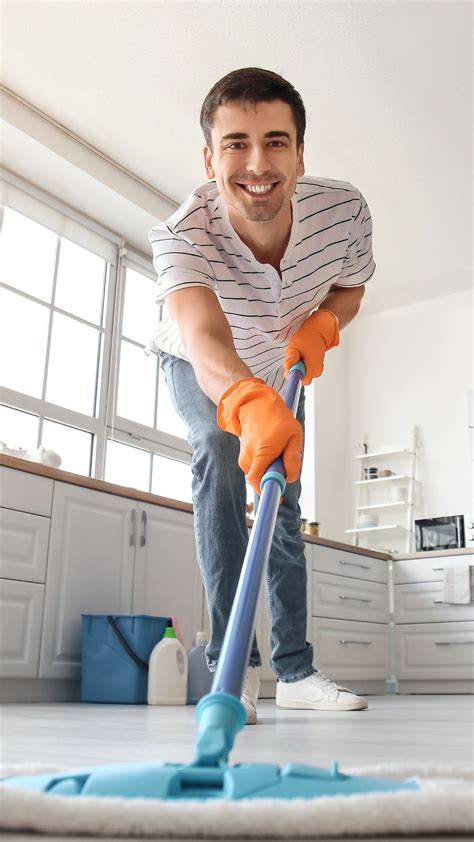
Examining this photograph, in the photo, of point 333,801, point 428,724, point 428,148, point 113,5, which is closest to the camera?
point 333,801

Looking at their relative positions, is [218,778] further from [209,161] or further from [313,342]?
[209,161]

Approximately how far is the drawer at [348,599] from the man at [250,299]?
2117 mm

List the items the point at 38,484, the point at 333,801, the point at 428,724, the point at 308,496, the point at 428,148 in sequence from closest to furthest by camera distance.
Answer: the point at 333,801, the point at 428,724, the point at 38,484, the point at 428,148, the point at 308,496

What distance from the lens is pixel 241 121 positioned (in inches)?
58.2

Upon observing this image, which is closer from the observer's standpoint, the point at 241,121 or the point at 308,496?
the point at 241,121

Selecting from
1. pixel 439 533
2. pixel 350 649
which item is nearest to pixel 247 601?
pixel 350 649

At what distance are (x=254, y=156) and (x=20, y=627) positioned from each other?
1.73 meters

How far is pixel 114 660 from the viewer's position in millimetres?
2699

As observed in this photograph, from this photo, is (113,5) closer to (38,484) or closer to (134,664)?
(38,484)

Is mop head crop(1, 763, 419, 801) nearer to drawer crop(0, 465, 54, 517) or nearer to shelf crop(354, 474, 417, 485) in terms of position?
drawer crop(0, 465, 54, 517)

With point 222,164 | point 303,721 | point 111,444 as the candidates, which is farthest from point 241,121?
point 111,444

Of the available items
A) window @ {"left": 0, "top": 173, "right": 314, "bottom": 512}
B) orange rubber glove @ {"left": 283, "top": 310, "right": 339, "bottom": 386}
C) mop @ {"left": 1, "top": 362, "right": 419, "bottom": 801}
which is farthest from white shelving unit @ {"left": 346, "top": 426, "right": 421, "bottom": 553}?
mop @ {"left": 1, "top": 362, "right": 419, "bottom": 801}

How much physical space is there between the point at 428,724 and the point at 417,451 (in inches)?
157

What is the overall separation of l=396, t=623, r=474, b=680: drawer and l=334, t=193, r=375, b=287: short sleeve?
288 cm
